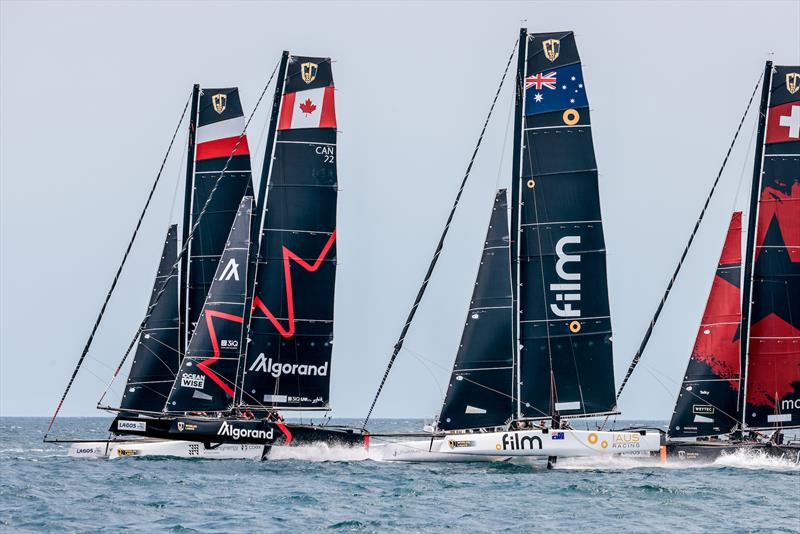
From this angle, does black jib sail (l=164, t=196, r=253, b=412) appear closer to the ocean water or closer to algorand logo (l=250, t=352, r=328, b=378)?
algorand logo (l=250, t=352, r=328, b=378)

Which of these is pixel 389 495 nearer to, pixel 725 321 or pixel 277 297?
pixel 277 297

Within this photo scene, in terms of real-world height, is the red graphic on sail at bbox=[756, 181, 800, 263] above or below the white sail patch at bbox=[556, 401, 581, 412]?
above

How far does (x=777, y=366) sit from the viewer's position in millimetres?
44969

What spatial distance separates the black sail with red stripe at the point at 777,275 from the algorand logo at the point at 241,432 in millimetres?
15052

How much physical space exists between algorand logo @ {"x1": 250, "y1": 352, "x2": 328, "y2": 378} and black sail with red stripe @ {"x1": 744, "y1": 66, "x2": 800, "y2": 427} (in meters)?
13.7

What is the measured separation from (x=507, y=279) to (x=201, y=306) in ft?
40.1

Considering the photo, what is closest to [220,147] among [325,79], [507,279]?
[325,79]

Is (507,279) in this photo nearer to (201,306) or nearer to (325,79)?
(325,79)

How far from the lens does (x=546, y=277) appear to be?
4222 cm

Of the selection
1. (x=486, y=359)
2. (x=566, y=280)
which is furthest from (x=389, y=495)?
(x=566, y=280)

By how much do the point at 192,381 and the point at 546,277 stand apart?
37.5 ft

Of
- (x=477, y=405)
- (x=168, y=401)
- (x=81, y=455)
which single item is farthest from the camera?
(x=81, y=455)

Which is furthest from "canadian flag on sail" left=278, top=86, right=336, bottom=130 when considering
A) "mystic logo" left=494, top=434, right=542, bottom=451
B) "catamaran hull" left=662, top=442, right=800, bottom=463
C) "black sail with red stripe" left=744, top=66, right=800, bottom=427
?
"catamaran hull" left=662, top=442, right=800, bottom=463

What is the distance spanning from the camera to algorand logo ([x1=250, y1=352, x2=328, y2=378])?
44469 mm
